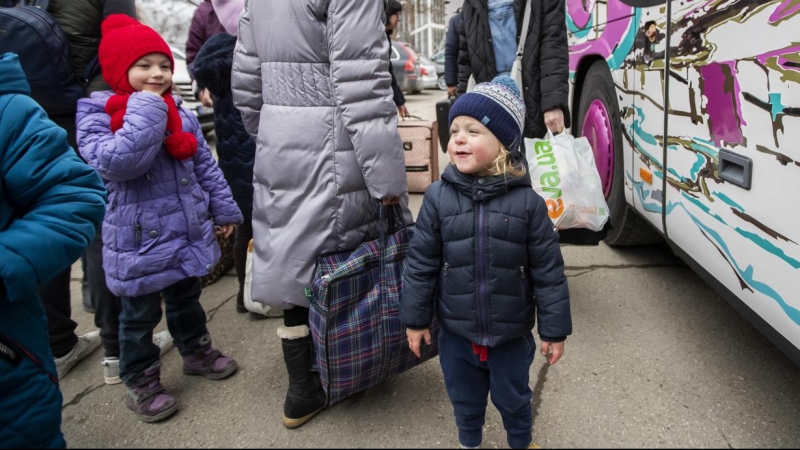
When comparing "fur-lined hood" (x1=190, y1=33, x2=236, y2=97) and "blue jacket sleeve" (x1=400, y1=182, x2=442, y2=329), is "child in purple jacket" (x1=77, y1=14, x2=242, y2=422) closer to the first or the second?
"fur-lined hood" (x1=190, y1=33, x2=236, y2=97)

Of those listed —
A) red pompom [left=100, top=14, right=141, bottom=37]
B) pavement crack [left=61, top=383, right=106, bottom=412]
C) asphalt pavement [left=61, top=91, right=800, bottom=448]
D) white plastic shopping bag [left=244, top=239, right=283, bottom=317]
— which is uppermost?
red pompom [left=100, top=14, right=141, bottom=37]

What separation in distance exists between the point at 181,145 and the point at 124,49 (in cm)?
41

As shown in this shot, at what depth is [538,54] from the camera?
292 centimetres

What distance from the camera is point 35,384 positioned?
134 cm

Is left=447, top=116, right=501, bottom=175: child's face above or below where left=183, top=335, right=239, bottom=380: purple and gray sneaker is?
above

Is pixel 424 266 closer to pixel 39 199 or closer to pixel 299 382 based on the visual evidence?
pixel 299 382

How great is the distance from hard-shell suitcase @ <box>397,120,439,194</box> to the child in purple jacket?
9.86 ft

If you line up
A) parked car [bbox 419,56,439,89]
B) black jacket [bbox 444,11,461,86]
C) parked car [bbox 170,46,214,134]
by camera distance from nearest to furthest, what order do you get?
black jacket [bbox 444,11,461,86] < parked car [bbox 170,46,214,134] < parked car [bbox 419,56,439,89]

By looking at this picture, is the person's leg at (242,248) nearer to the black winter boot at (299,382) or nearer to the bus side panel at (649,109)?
the black winter boot at (299,382)

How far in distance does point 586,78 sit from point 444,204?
2405 millimetres

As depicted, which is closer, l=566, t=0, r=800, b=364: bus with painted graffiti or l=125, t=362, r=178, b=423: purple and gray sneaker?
l=566, t=0, r=800, b=364: bus with painted graffiti

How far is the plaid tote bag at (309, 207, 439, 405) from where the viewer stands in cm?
200

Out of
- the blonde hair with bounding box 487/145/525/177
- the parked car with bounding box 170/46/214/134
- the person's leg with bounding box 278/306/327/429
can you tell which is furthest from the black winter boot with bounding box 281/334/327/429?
the parked car with bounding box 170/46/214/134

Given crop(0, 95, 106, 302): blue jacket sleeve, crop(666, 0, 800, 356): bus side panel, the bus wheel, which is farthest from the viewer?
the bus wheel
